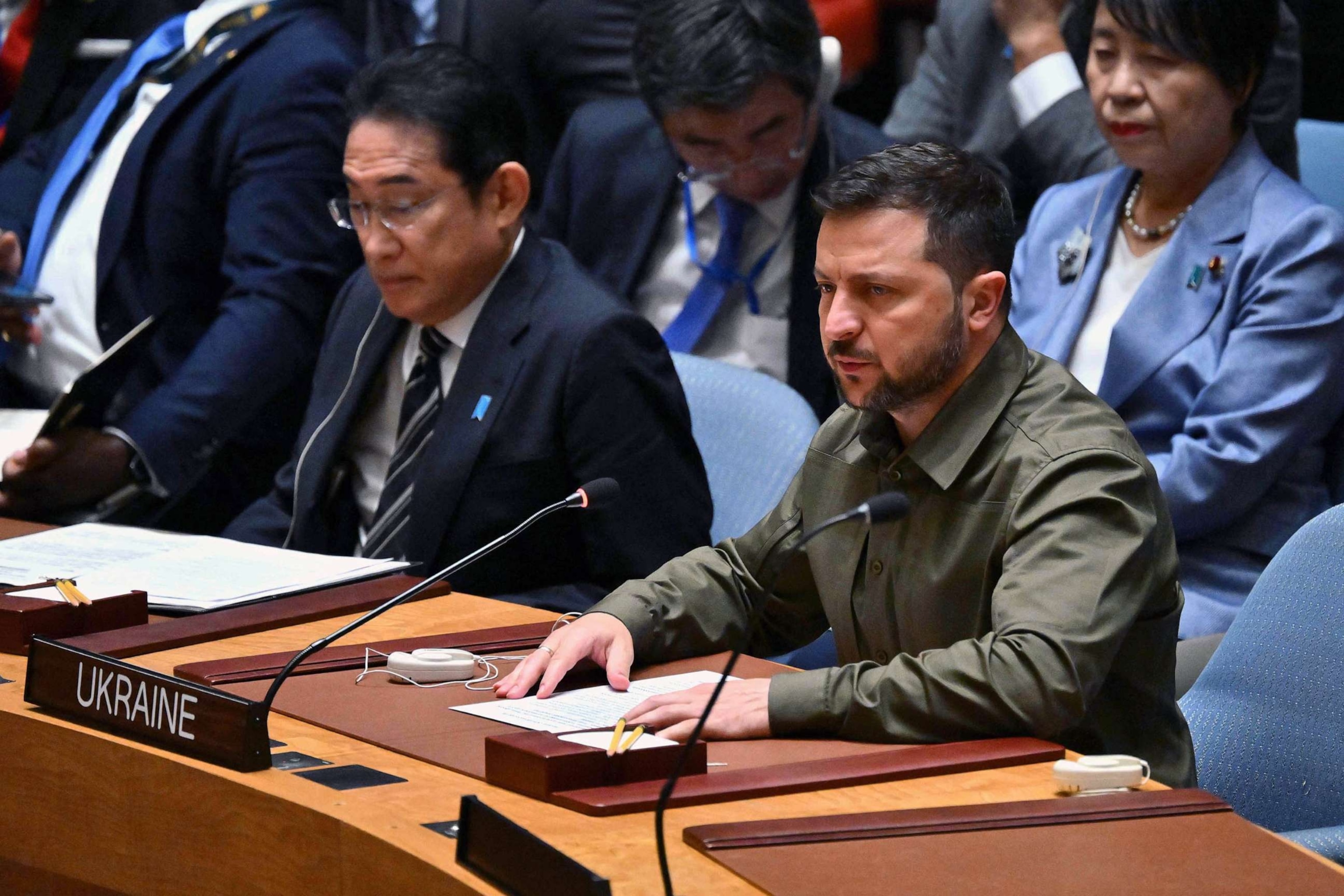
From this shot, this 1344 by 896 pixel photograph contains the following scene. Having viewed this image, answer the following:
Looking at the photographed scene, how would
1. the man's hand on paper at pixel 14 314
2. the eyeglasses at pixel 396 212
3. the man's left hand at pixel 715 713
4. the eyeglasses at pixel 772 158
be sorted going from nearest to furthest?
the man's left hand at pixel 715 713 < the eyeglasses at pixel 396 212 < the eyeglasses at pixel 772 158 < the man's hand on paper at pixel 14 314

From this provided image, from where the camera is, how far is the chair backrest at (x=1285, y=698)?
196cm

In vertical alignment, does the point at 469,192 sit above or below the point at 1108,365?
above

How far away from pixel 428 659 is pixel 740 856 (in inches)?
26.0

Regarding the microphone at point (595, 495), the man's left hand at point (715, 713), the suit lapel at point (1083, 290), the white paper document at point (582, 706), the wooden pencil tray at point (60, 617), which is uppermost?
the suit lapel at point (1083, 290)

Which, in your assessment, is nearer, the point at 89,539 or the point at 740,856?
the point at 740,856

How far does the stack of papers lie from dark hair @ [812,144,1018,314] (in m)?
0.87

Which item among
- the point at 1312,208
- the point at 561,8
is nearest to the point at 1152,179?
the point at 1312,208

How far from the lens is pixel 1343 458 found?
2646mm

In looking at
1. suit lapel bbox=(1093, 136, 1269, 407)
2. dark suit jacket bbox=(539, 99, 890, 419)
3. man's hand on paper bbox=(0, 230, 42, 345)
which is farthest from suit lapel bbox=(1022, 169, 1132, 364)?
man's hand on paper bbox=(0, 230, 42, 345)

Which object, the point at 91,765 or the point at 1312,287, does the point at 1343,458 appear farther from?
the point at 91,765

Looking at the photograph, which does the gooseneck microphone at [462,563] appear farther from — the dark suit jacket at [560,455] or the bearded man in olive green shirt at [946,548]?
the dark suit jacket at [560,455]

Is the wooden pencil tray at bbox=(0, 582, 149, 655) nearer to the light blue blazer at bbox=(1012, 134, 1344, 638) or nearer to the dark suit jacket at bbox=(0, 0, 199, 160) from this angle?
the light blue blazer at bbox=(1012, 134, 1344, 638)

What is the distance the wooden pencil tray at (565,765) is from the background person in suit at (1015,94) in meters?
1.81

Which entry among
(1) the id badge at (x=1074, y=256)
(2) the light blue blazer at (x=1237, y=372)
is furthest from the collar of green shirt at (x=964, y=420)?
(1) the id badge at (x=1074, y=256)
